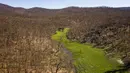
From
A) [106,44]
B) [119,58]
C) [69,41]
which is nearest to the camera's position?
[119,58]

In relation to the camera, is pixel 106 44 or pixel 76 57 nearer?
pixel 76 57

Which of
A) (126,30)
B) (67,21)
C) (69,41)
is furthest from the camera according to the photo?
(67,21)

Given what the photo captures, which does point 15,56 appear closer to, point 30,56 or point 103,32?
point 30,56

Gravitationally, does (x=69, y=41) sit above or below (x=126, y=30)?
below

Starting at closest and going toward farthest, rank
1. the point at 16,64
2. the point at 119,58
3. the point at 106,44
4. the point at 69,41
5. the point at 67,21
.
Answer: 1. the point at 16,64
2. the point at 119,58
3. the point at 106,44
4. the point at 69,41
5. the point at 67,21

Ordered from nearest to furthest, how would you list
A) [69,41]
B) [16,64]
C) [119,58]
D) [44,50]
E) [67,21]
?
[16,64]
[119,58]
[44,50]
[69,41]
[67,21]

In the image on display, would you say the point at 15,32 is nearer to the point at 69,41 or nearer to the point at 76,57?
the point at 69,41

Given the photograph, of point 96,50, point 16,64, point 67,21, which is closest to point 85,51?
point 96,50

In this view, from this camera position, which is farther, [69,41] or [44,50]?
[69,41]

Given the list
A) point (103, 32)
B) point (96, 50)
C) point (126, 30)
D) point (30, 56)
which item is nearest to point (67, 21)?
point (103, 32)
